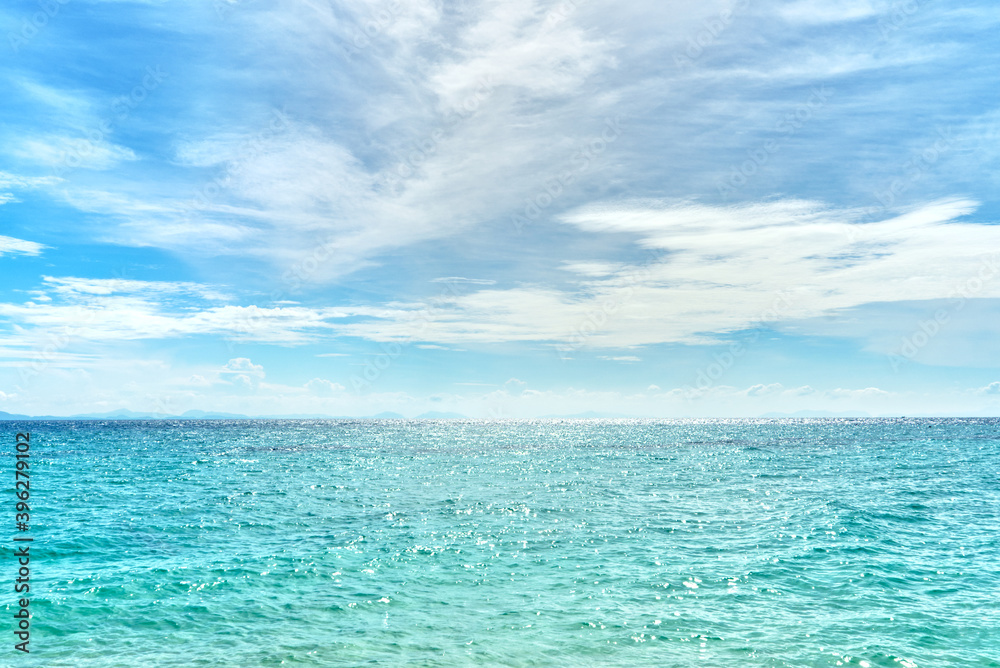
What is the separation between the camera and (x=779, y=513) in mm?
37250

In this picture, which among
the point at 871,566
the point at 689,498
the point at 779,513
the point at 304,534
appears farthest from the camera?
the point at 689,498

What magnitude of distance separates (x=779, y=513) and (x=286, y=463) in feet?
207

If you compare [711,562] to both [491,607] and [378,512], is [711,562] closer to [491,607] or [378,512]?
[491,607]

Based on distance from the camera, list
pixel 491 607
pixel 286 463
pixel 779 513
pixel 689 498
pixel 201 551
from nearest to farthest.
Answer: pixel 491 607
pixel 201 551
pixel 779 513
pixel 689 498
pixel 286 463

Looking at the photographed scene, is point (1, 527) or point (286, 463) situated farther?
point (286, 463)

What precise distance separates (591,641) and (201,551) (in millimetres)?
20278

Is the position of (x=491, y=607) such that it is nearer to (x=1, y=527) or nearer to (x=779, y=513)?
(x=779, y=513)

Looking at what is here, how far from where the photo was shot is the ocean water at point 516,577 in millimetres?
16844

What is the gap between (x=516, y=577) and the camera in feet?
77.7

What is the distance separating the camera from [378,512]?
1537 inches

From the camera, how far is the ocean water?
16844mm

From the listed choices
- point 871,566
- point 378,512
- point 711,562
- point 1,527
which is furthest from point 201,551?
point 871,566

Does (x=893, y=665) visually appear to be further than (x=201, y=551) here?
No

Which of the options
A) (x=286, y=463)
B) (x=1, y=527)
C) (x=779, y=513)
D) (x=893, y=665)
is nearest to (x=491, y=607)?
(x=893, y=665)
